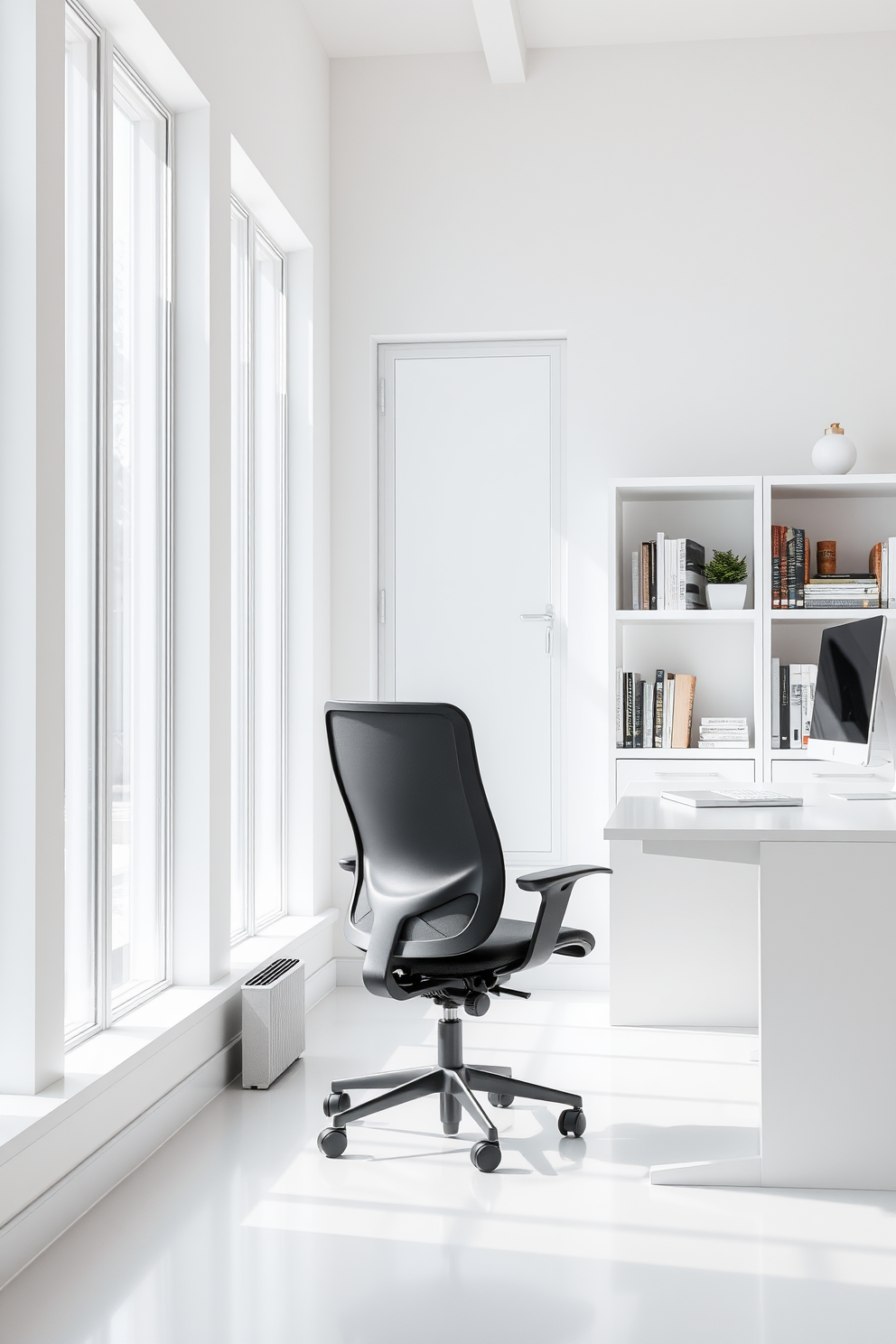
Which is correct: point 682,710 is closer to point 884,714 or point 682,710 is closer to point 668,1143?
point 884,714

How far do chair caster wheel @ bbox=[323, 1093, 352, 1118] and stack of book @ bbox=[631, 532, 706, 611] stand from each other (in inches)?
79.6

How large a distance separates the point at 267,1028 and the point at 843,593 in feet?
7.81

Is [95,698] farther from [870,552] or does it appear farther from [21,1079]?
[870,552]

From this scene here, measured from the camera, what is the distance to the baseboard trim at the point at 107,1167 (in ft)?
6.88

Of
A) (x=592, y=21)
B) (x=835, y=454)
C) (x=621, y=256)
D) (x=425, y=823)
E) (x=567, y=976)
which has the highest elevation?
(x=592, y=21)

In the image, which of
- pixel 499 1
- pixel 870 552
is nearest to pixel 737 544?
pixel 870 552

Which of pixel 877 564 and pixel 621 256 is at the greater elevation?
pixel 621 256

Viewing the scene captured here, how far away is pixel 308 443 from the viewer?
4199mm

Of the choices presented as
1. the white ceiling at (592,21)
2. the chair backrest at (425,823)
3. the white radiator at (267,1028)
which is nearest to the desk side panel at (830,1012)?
the chair backrest at (425,823)

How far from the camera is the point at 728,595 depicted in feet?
13.3

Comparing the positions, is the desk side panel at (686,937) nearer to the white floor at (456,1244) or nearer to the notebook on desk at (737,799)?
the white floor at (456,1244)

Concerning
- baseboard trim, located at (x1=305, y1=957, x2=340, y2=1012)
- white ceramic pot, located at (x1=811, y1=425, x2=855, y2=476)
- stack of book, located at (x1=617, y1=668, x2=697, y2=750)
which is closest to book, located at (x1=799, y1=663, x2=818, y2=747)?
stack of book, located at (x1=617, y1=668, x2=697, y2=750)

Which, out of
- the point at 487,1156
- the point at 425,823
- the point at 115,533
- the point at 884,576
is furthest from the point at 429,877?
the point at 884,576

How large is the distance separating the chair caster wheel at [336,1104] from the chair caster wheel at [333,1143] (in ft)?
0.34
